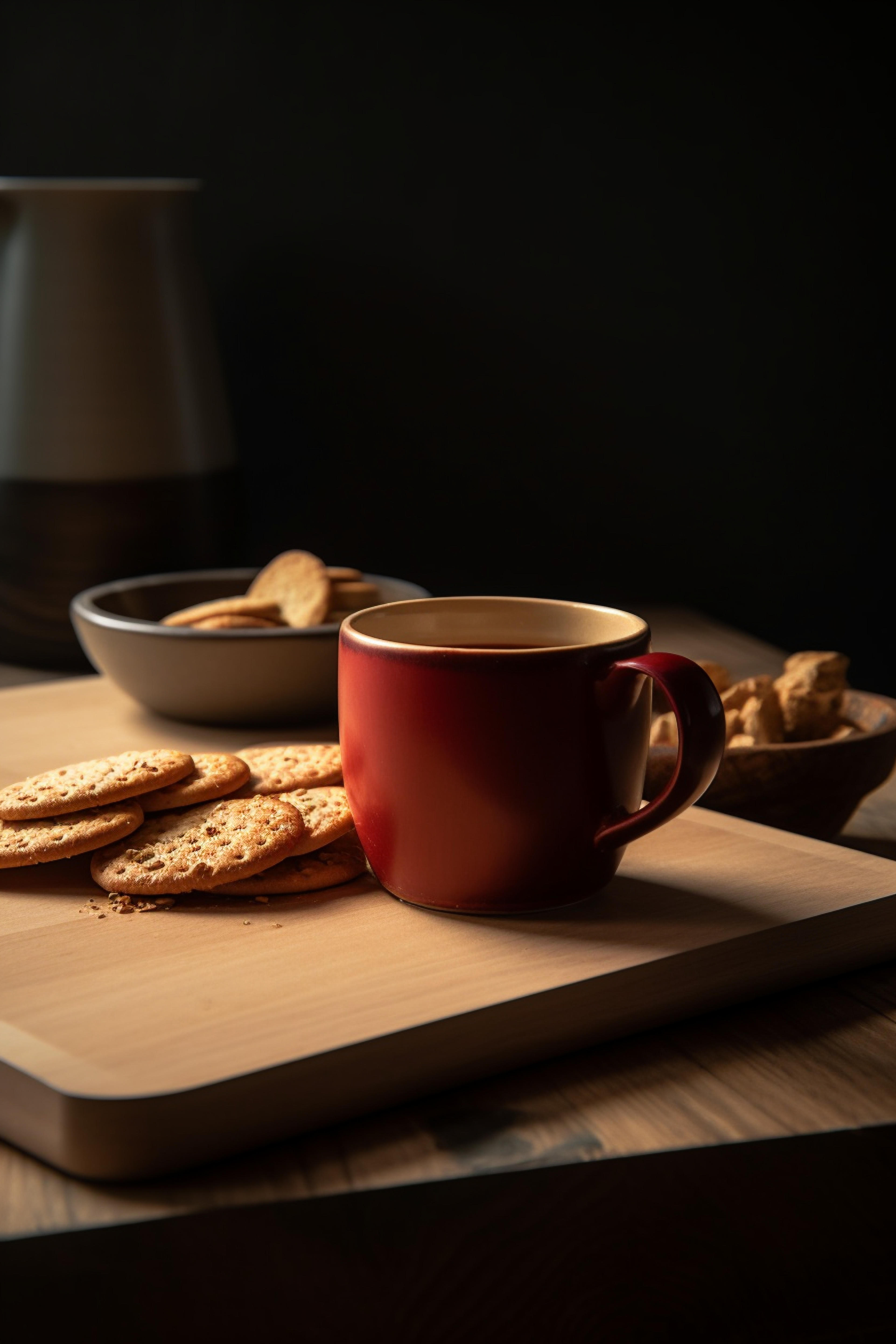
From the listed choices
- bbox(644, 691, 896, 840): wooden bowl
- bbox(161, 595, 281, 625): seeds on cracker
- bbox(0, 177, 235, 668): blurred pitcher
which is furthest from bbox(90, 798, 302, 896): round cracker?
bbox(0, 177, 235, 668): blurred pitcher

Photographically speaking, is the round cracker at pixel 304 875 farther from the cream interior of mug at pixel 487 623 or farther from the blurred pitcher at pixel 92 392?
the blurred pitcher at pixel 92 392

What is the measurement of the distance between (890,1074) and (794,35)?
4.43 ft

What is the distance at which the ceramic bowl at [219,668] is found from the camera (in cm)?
87

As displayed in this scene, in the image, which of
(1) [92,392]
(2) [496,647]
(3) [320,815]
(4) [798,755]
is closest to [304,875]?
(3) [320,815]

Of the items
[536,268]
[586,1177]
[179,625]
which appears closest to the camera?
[586,1177]

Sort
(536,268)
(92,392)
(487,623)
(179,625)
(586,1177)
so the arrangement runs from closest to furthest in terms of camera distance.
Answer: (586,1177), (487,623), (179,625), (92,392), (536,268)

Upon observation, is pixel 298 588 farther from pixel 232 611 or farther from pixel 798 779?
pixel 798 779

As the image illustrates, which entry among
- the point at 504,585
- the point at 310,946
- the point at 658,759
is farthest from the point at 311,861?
the point at 504,585

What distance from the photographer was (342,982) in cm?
51

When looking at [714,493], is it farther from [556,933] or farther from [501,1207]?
[501,1207]

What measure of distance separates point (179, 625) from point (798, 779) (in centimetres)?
46

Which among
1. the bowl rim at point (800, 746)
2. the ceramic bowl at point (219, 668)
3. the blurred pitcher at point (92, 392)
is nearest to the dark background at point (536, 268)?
the blurred pitcher at point (92, 392)

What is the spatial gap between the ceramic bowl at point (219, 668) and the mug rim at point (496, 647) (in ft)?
0.68

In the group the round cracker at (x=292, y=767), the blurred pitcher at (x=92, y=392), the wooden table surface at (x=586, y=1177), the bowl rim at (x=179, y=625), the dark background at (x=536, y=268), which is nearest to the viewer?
the wooden table surface at (x=586, y=1177)
